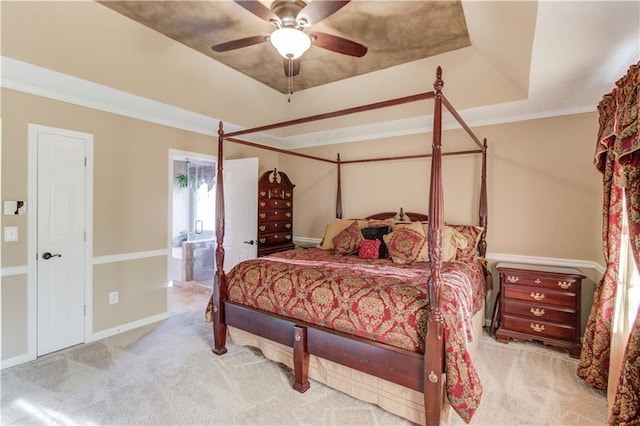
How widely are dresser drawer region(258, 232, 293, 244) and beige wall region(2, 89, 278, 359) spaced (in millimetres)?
1251

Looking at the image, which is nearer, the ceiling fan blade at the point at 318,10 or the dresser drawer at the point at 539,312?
the ceiling fan blade at the point at 318,10

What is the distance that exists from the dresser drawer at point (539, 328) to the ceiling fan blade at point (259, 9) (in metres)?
3.37

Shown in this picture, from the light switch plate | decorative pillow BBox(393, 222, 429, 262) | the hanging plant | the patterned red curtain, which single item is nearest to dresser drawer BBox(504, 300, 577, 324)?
the patterned red curtain

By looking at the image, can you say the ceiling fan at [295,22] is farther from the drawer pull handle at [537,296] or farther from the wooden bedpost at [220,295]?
→ the drawer pull handle at [537,296]

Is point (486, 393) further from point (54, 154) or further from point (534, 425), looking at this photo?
point (54, 154)

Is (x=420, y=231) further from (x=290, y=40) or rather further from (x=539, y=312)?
(x=290, y=40)

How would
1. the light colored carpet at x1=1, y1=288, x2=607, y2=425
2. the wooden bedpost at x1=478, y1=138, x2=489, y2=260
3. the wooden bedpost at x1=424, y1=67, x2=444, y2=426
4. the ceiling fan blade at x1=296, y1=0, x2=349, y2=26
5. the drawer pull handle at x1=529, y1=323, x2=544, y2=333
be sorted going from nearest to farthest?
the wooden bedpost at x1=424, y1=67, x2=444, y2=426
the ceiling fan blade at x1=296, y1=0, x2=349, y2=26
the light colored carpet at x1=1, y1=288, x2=607, y2=425
the drawer pull handle at x1=529, y1=323, x2=544, y2=333
the wooden bedpost at x1=478, y1=138, x2=489, y2=260

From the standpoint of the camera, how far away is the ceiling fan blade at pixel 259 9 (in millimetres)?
1848

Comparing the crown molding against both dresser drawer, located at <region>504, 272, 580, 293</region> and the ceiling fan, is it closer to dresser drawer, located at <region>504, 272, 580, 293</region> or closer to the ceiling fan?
the ceiling fan

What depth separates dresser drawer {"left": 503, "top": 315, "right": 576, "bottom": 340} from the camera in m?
2.80

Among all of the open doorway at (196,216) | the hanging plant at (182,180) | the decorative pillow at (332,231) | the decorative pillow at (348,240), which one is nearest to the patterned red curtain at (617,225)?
the decorative pillow at (348,240)

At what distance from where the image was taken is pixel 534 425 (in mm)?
1913

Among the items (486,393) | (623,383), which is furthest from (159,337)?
(623,383)

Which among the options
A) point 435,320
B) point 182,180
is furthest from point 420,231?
point 182,180
